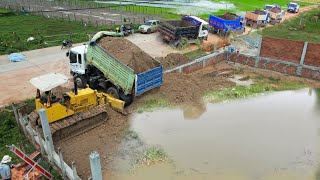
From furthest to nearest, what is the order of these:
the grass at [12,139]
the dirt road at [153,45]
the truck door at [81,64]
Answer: the dirt road at [153,45] < the truck door at [81,64] < the grass at [12,139]

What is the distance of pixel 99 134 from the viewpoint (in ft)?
40.7

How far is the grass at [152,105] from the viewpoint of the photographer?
14692 mm

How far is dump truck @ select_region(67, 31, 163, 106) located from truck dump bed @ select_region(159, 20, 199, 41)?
9.65 m

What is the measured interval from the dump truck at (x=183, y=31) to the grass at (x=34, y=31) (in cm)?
725

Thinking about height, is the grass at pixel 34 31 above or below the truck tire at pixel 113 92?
above

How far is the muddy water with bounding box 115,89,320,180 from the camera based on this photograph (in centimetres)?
1061

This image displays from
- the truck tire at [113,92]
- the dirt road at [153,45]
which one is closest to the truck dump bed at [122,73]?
the truck tire at [113,92]

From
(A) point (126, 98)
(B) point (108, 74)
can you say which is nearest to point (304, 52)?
Answer: (A) point (126, 98)

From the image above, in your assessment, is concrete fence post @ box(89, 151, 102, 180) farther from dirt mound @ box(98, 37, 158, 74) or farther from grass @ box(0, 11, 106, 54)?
grass @ box(0, 11, 106, 54)

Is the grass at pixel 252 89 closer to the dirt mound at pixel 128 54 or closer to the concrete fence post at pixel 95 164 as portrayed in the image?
the dirt mound at pixel 128 54

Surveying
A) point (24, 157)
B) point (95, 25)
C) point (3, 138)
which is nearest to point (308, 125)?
point (24, 157)

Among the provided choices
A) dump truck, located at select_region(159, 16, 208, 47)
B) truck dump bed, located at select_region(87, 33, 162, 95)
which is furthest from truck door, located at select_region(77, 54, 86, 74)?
dump truck, located at select_region(159, 16, 208, 47)

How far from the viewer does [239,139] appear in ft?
40.8

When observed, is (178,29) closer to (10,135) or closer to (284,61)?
(284,61)
